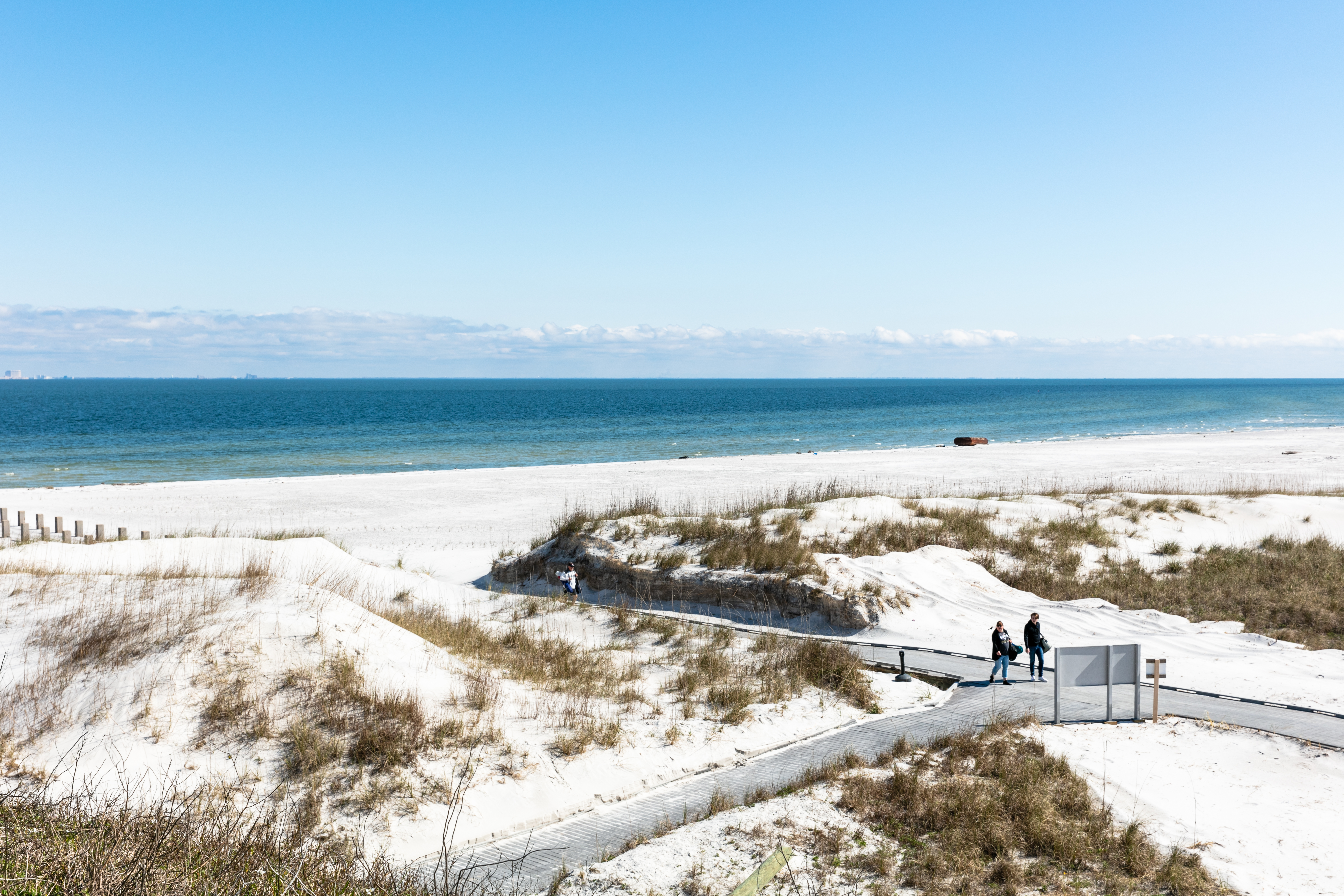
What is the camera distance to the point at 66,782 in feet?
30.5

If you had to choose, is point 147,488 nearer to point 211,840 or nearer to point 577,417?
point 211,840

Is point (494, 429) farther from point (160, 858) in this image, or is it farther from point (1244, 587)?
point (160, 858)

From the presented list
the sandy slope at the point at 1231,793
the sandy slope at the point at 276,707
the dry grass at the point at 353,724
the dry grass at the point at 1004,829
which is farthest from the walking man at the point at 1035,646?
the dry grass at the point at 353,724

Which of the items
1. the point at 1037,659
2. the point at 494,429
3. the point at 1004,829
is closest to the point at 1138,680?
the point at 1037,659

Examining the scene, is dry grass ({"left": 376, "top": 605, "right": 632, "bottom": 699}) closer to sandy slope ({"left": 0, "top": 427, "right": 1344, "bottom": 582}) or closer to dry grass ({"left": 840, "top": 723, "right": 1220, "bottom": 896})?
dry grass ({"left": 840, "top": 723, "right": 1220, "bottom": 896})

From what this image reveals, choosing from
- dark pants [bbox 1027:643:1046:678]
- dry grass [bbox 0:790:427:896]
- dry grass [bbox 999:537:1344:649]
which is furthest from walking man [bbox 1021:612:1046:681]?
dry grass [bbox 0:790:427:896]

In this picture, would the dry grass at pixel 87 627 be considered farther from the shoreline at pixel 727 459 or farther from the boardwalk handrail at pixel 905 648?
the shoreline at pixel 727 459

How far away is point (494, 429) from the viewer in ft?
300

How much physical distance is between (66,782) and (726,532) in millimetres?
15750

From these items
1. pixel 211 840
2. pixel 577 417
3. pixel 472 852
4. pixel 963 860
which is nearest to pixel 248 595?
pixel 472 852

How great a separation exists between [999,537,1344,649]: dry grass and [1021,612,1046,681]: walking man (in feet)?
20.0

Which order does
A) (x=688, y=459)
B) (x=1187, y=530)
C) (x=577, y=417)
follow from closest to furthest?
(x=1187, y=530)
(x=688, y=459)
(x=577, y=417)

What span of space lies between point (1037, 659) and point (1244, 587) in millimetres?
9222

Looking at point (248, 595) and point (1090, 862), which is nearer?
point (1090, 862)
